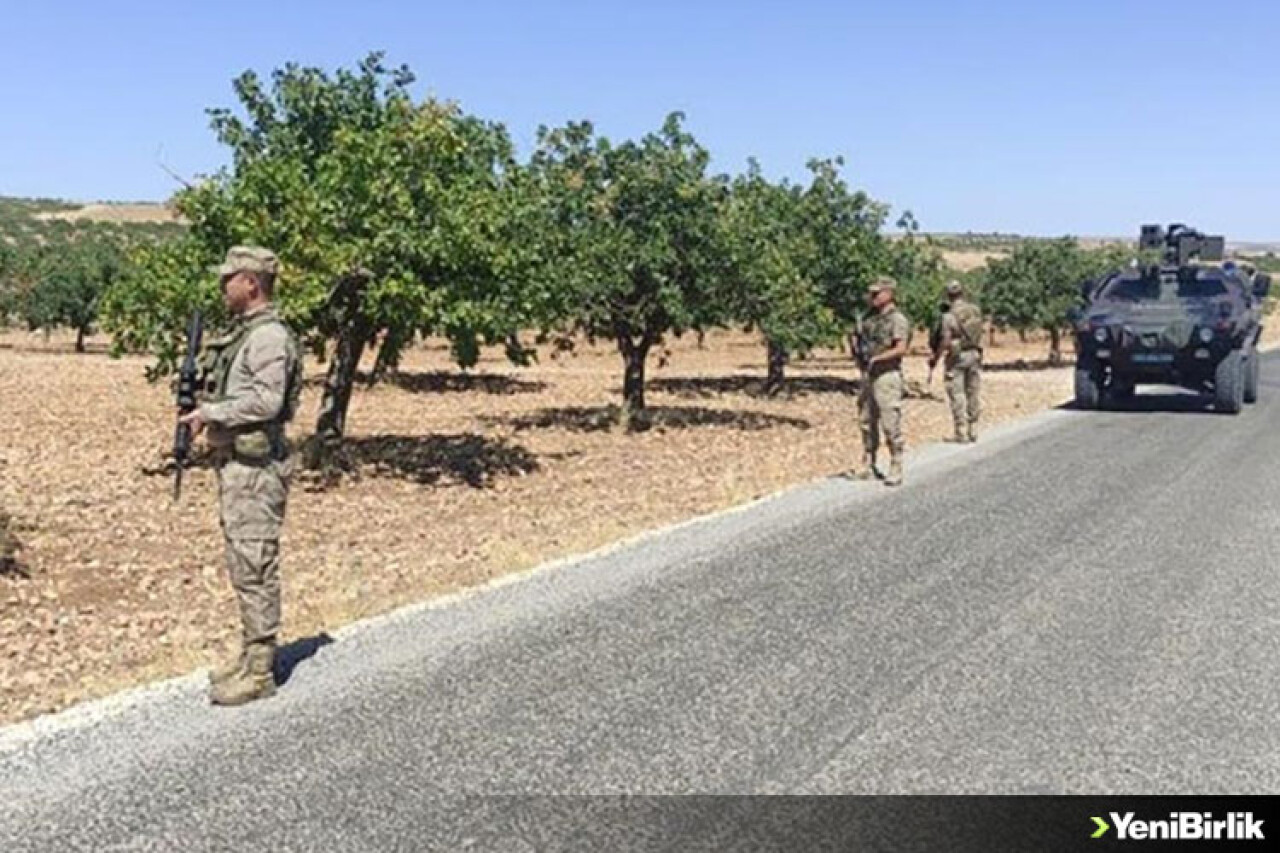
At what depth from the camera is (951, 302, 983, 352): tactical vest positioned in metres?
15.8

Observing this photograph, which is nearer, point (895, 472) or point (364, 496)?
point (895, 472)

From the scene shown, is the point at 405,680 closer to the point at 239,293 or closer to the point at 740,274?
the point at 239,293

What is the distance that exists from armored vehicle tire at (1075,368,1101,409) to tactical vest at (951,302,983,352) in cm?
562

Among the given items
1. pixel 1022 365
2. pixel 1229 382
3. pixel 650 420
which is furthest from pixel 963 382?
pixel 1022 365

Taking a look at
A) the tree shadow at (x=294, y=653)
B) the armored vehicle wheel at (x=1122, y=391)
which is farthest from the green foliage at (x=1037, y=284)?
the tree shadow at (x=294, y=653)

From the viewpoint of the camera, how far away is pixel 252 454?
18.1 ft

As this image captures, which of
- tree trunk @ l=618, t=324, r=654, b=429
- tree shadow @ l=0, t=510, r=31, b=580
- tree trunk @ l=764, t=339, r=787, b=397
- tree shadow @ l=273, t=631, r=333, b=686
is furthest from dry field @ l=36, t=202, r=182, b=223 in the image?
tree shadow @ l=273, t=631, r=333, b=686

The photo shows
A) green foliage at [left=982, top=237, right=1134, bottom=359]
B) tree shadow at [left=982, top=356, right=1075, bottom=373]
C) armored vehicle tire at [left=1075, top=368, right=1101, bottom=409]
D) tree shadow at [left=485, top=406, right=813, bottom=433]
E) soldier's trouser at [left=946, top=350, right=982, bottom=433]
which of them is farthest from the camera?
green foliage at [left=982, top=237, right=1134, bottom=359]

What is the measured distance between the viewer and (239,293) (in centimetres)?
548

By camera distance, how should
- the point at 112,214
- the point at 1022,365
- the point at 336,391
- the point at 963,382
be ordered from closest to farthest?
the point at 336,391 → the point at 963,382 → the point at 1022,365 → the point at 112,214

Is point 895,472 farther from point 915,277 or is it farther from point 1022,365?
point 1022,365

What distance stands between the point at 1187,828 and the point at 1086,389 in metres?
17.9

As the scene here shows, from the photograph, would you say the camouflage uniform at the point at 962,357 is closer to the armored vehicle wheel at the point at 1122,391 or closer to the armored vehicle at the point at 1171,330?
the armored vehicle at the point at 1171,330

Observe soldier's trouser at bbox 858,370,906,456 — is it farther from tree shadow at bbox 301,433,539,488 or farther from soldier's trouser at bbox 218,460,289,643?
soldier's trouser at bbox 218,460,289,643
